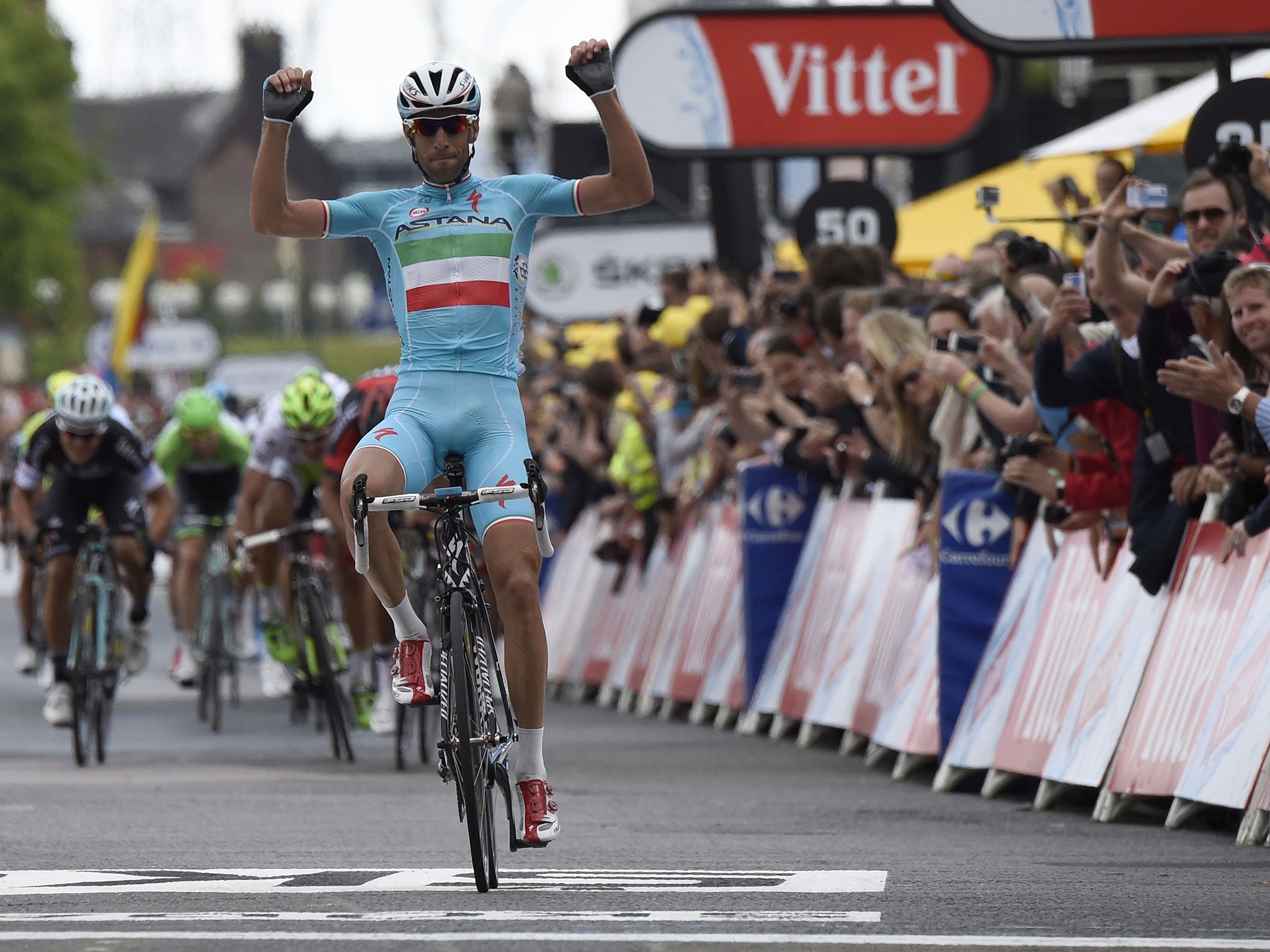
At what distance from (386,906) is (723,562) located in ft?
30.7

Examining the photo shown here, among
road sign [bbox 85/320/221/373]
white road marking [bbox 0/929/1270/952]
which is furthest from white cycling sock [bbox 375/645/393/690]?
road sign [bbox 85/320/221/373]

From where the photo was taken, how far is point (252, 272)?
513 ft

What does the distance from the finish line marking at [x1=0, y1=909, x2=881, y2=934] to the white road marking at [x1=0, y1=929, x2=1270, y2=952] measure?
0.78 feet

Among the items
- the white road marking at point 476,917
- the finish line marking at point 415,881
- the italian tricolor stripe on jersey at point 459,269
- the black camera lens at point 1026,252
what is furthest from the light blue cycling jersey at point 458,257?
the black camera lens at point 1026,252

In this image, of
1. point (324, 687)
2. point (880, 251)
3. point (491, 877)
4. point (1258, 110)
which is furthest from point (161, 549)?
point (491, 877)

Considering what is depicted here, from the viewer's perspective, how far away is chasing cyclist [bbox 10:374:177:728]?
1491 cm

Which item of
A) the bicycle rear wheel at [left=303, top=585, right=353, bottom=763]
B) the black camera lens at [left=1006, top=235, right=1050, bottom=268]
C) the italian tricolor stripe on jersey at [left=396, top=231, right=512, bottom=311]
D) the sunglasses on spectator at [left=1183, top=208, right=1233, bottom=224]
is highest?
the sunglasses on spectator at [left=1183, top=208, right=1233, bottom=224]

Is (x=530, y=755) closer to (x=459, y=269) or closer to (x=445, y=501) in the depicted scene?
(x=445, y=501)

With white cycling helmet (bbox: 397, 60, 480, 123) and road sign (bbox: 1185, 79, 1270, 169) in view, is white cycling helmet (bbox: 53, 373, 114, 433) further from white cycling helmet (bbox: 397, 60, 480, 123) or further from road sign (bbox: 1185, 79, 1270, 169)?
white cycling helmet (bbox: 397, 60, 480, 123)

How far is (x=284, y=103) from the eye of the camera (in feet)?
26.6

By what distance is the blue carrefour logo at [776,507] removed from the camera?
1521 centimetres

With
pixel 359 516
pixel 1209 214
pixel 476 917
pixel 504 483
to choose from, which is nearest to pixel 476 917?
pixel 476 917

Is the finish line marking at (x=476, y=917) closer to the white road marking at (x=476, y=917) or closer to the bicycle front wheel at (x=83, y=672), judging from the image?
the white road marking at (x=476, y=917)

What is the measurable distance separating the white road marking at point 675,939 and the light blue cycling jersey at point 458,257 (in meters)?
2.23
